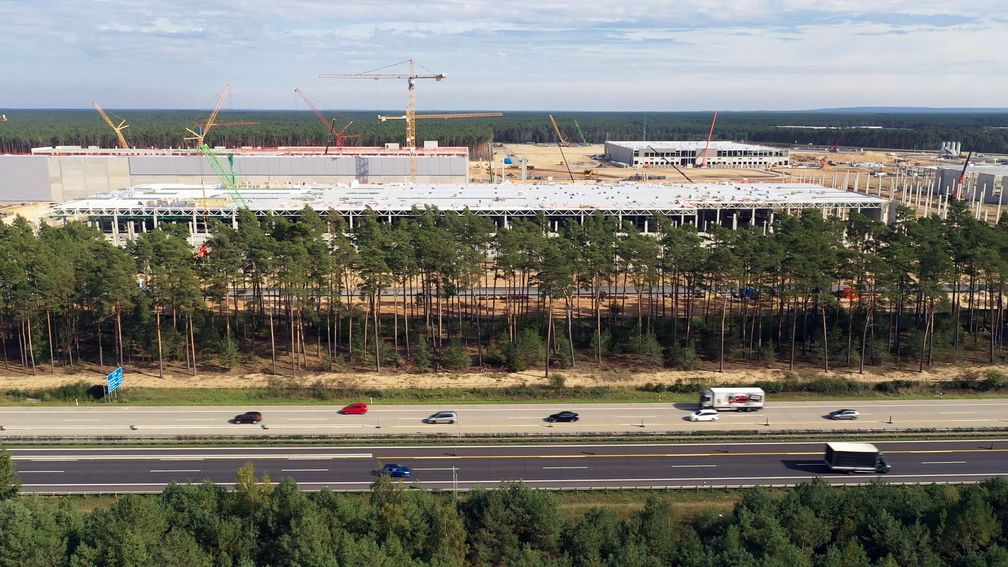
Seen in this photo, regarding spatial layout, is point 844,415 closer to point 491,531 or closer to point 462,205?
point 491,531

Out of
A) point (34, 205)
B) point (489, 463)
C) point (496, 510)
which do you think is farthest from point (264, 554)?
point (34, 205)

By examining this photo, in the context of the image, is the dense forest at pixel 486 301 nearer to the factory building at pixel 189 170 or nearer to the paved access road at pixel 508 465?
the paved access road at pixel 508 465

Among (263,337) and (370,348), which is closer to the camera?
(370,348)

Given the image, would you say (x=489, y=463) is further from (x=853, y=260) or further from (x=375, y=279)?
(x=853, y=260)

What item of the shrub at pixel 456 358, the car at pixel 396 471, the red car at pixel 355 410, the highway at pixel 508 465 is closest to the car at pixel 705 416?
the highway at pixel 508 465

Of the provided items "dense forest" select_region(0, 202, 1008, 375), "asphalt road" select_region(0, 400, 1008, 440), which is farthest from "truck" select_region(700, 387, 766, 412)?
"dense forest" select_region(0, 202, 1008, 375)

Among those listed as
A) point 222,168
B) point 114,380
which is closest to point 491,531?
point 114,380
